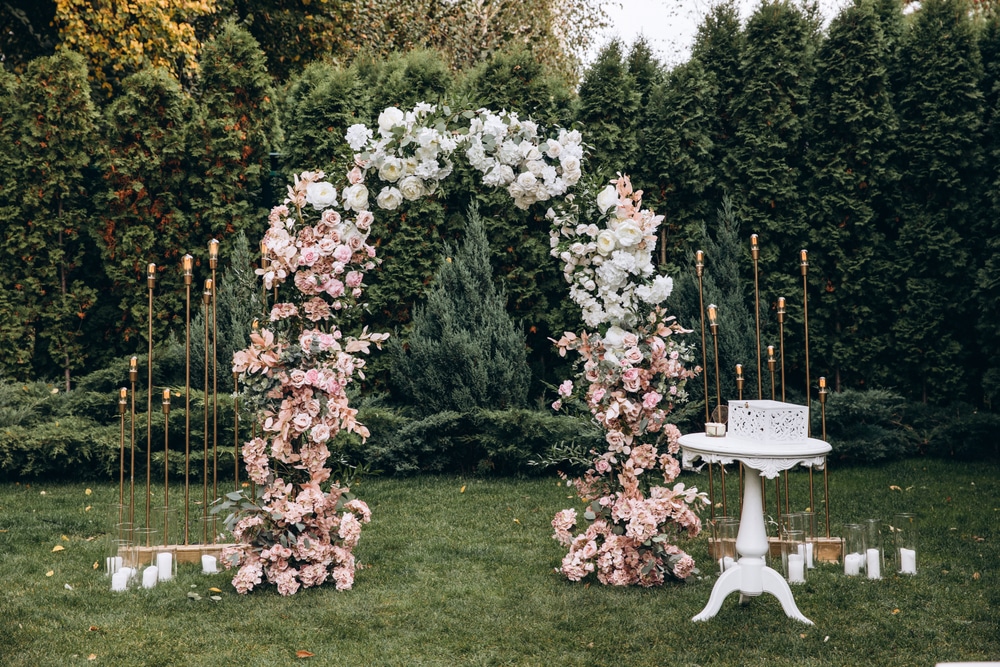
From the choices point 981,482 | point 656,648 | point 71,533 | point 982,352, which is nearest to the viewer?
point 656,648

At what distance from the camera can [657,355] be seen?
15.6 ft

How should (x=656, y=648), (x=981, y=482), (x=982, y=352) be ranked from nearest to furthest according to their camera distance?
1. (x=656, y=648)
2. (x=981, y=482)
3. (x=982, y=352)

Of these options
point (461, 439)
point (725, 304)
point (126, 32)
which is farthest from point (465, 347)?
point (126, 32)

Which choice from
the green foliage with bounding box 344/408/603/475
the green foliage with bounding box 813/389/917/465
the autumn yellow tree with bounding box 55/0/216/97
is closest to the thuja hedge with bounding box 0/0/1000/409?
the green foliage with bounding box 813/389/917/465

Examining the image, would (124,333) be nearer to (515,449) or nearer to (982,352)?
(515,449)

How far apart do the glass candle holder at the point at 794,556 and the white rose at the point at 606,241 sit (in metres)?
1.81

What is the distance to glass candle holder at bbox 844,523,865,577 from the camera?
4.81m

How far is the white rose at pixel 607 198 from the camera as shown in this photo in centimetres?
468

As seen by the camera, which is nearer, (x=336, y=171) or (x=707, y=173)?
(x=336, y=171)

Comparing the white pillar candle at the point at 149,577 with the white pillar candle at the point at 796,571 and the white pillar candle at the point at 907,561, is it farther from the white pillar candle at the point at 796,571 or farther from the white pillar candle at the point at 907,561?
the white pillar candle at the point at 907,561

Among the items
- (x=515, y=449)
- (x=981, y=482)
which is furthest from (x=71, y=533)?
(x=981, y=482)

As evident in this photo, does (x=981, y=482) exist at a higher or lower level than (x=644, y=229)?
lower

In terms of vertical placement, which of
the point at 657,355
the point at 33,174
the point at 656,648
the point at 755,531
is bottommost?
the point at 656,648

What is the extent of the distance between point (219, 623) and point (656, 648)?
1.91 m
